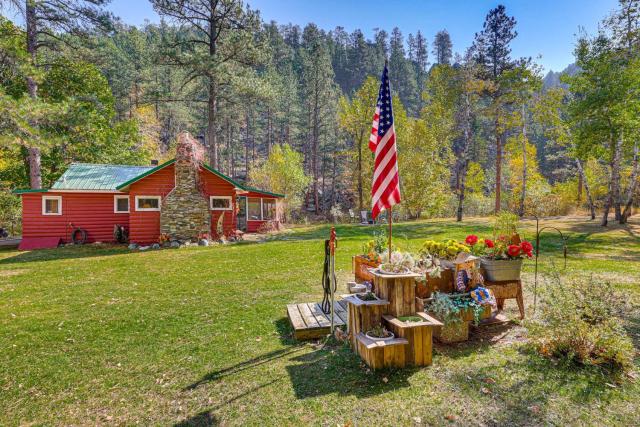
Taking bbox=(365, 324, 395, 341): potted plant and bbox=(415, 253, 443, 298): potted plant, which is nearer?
bbox=(365, 324, 395, 341): potted plant

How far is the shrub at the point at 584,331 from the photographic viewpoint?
3379 millimetres

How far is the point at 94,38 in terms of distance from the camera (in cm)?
1591

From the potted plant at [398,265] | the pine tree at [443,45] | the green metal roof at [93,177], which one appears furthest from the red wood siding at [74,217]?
the pine tree at [443,45]

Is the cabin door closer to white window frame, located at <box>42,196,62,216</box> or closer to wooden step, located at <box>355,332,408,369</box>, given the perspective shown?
white window frame, located at <box>42,196,62,216</box>

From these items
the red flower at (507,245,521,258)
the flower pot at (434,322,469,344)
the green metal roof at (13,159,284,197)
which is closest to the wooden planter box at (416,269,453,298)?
the flower pot at (434,322,469,344)

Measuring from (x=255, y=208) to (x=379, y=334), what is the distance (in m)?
17.5

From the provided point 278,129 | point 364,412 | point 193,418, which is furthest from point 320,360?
point 278,129

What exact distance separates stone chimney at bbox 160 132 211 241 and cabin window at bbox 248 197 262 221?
6.29 metres

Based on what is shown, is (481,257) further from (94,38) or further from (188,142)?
(94,38)

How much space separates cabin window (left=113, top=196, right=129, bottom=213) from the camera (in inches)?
609

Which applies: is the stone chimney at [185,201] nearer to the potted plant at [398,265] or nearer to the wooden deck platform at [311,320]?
the wooden deck platform at [311,320]

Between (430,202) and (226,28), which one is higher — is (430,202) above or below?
below

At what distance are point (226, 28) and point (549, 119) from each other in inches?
731

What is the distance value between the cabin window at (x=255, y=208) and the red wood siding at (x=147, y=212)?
645 centimetres
